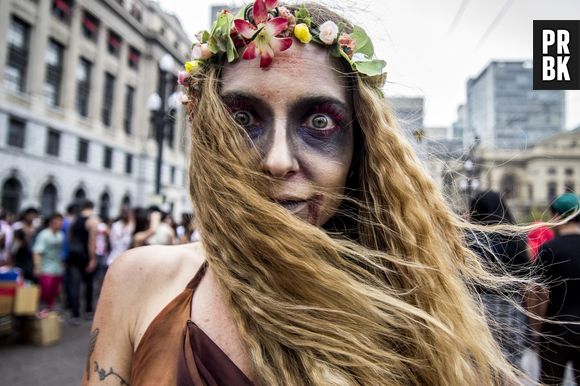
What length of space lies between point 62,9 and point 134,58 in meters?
7.03

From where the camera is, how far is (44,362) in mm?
4402

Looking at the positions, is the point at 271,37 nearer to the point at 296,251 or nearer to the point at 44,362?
the point at 296,251

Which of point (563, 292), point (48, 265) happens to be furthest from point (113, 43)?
point (563, 292)

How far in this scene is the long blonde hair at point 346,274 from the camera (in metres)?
0.81

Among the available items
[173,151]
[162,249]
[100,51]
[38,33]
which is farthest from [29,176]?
[162,249]

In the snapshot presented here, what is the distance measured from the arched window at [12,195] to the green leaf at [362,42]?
22.6 m

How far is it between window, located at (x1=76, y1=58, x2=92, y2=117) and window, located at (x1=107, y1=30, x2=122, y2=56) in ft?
7.76

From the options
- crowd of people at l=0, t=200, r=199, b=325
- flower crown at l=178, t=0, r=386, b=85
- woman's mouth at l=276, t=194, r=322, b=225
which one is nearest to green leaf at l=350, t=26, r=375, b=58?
flower crown at l=178, t=0, r=386, b=85

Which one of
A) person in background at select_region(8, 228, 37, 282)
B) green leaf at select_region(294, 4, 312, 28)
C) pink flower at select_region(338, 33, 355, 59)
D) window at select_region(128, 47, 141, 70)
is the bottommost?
person in background at select_region(8, 228, 37, 282)

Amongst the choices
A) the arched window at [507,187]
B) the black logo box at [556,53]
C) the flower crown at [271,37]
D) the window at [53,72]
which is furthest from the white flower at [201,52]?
the window at [53,72]

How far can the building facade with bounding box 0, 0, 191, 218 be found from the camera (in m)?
20.0

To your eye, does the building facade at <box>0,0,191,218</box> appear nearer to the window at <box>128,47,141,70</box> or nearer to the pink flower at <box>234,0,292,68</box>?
the window at <box>128,47,141,70</box>

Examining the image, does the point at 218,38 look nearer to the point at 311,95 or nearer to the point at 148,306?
the point at 311,95

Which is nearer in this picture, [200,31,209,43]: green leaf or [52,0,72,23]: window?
[200,31,209,43]: green leaf
